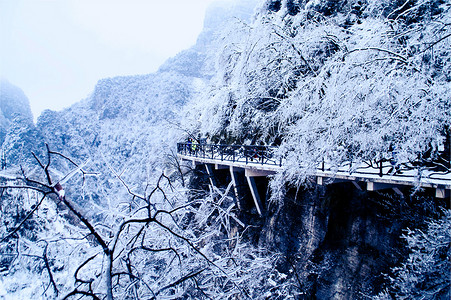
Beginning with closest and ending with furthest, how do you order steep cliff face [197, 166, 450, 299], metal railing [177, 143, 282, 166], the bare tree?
the bare tree → steep cliff face [197, 166, 450, 299] → metal railing [177, 143, 282, 166]

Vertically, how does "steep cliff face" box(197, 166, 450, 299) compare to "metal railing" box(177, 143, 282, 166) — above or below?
below

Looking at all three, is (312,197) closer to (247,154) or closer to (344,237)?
(344,237)

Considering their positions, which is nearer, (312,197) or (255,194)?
(312,197)

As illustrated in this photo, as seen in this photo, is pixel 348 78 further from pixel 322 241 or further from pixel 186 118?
pixel 186 118

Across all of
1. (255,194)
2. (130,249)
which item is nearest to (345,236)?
(255,194)

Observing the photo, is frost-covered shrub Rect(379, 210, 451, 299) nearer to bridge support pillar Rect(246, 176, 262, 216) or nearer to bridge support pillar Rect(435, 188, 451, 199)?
bridge support pillar Rect(435, 188, 451, 199)

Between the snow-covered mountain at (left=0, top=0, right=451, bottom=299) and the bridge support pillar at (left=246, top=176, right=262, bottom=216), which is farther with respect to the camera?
the bridge support pillar at (left=246, top=176, right=262, bottom=216)

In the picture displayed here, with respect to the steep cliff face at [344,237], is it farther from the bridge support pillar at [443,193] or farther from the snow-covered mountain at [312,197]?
the bridge support pillar at [443,193]

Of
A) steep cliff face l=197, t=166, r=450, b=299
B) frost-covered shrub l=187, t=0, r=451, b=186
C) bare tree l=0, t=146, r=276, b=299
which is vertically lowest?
steep cliff face l=197, t=166, r=450, b=299

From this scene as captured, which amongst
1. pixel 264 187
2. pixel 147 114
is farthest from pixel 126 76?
pixel 264 187

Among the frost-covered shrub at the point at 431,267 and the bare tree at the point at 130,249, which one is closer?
the bare tree at the point at 130,249

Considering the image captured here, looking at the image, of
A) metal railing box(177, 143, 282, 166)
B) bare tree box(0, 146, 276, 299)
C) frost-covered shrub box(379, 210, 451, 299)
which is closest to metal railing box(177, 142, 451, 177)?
metal railing box(177, 143, 282, 166)

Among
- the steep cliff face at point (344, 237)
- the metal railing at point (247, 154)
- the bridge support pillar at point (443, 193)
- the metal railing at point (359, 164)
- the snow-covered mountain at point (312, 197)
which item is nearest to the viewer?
the snow-covered mountain at point (312, 197)

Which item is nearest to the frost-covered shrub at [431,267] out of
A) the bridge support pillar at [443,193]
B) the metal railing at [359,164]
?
the bridge support pillar at [443,193]
